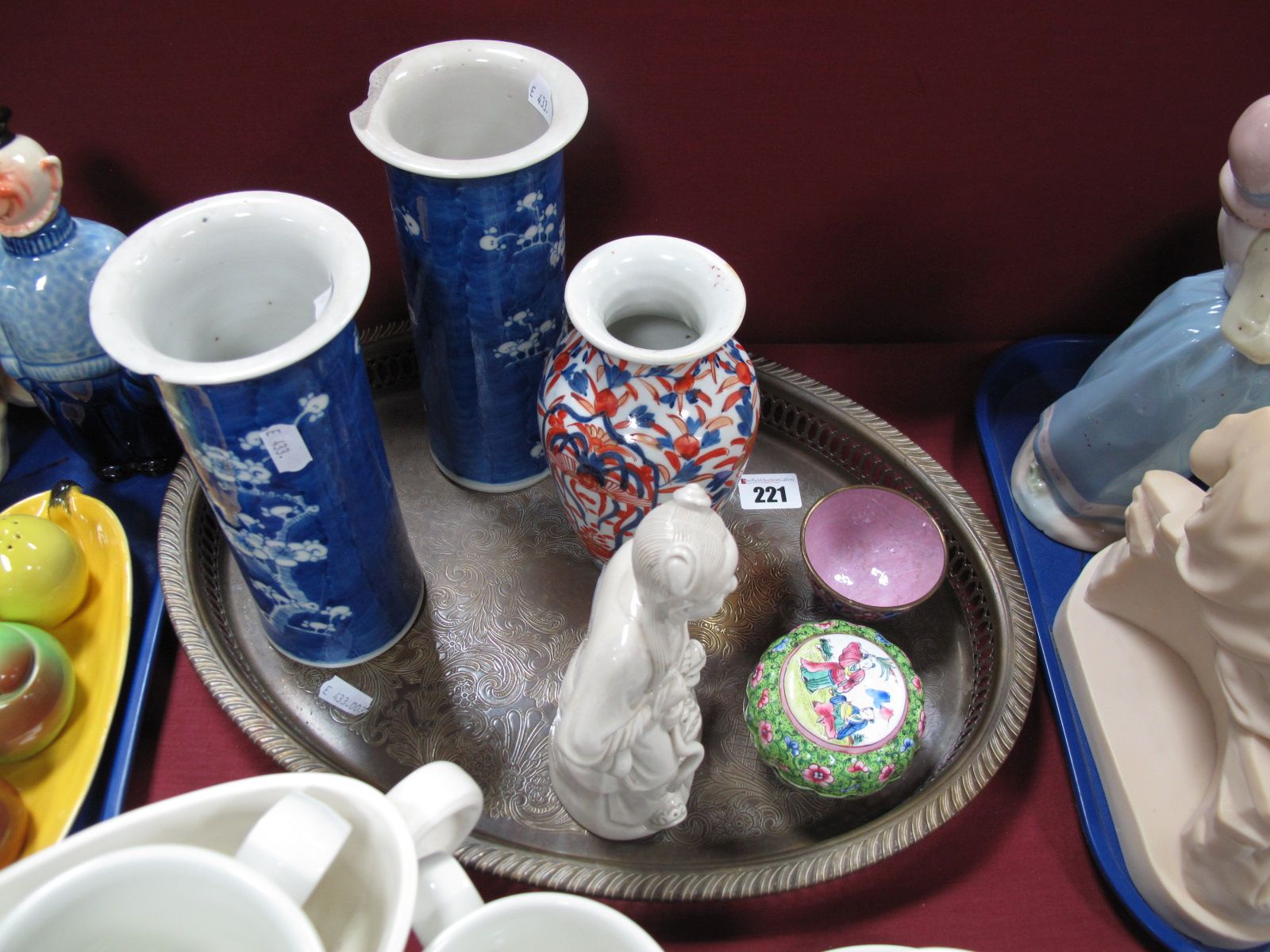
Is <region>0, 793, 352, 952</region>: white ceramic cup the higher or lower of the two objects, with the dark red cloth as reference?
higher

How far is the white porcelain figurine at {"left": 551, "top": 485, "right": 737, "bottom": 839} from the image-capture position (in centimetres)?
60

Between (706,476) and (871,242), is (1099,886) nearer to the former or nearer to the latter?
(706,476)

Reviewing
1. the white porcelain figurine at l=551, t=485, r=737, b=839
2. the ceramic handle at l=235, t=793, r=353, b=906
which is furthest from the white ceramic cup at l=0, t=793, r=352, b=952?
the white porcelain figurine at l=551, t=485, r=737, b=839

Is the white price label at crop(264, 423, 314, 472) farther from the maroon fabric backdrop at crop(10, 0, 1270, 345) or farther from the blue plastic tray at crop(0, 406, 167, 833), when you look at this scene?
the maroon fabric backdrop at crop(10, 0, 1270, 345)

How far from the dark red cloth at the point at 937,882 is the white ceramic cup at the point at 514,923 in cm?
36

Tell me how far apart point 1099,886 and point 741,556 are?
1.53 ft

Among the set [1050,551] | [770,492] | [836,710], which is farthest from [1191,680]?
[770,492]

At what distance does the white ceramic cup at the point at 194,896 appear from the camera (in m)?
0.42

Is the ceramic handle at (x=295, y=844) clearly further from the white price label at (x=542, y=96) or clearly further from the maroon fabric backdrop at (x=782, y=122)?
the maroon fabric backdrop at (x=782, y=122)

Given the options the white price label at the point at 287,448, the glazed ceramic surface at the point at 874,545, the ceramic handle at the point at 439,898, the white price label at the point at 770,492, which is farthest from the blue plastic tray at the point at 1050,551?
the white price label at the point at 287,448

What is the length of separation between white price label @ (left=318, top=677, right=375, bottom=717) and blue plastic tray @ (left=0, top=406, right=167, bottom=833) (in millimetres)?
179

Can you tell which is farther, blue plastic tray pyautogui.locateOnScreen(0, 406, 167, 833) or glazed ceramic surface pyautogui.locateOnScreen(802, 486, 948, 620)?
glazed ceramic surface pyautogui.locateOnScreen(802, 486, 948, 620)

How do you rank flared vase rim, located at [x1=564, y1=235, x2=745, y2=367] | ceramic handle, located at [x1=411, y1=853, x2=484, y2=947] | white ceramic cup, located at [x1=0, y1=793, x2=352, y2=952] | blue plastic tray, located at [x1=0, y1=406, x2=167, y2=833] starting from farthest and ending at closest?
blue plastic tray, located at [x1=0, y1=406, x2=167, y2=833] → flared vase rim, located at [x1=564, y1=235, x2=745, y2=367] → ceramic handle, located at [x1=411, y1=853, x2=484, y2=947] → white ceramic cup, located at [x1=0, y1=793, x2=352, y2=952]

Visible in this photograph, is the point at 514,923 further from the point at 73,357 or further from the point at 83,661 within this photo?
the point at 73,357
